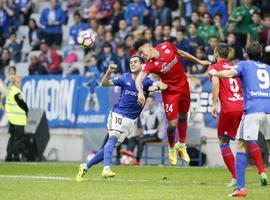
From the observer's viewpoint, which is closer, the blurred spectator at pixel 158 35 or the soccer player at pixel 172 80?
the soccer player at pixel 172 80

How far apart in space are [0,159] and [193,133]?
6.83m

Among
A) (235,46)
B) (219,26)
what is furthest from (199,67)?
(219,26)

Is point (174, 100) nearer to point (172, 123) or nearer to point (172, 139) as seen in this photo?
point (172, 123)

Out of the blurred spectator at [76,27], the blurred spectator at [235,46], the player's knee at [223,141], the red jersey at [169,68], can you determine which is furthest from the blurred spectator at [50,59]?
the player's knee at [223,141]

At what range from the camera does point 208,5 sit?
98.0 ft

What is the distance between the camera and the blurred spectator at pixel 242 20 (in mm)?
27047

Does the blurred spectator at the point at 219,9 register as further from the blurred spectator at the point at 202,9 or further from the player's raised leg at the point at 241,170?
the player's raised leg at the point at 241,170

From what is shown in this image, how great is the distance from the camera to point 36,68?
31.8 meters

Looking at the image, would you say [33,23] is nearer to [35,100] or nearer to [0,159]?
[35,100]

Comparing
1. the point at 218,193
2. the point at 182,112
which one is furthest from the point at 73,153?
the point at 218,193

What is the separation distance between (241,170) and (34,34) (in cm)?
2131

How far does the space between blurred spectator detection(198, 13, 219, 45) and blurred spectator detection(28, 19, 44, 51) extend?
791 centimetres

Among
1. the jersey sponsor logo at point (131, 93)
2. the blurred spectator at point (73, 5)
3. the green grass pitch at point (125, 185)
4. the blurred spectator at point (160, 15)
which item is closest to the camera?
the green grass pitch at point (125, 185)

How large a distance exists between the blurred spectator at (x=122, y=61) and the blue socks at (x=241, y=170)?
14.8m
